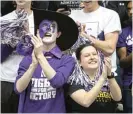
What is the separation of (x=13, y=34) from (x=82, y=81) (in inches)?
20.3

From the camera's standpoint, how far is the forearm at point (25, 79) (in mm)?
2137

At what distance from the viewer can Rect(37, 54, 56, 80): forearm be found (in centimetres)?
212

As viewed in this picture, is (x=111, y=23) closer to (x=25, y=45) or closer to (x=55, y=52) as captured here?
(x=55, y=52)

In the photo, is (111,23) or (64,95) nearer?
(64,95)

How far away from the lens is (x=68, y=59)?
228cm

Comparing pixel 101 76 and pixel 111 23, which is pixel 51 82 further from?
pixel 111 23

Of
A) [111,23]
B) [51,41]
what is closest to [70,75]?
[51,41]

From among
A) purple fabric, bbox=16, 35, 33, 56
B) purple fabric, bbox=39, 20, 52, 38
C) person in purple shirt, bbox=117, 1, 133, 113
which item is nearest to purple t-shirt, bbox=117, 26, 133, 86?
person in purple shirt, bbox=117, 1, 133, 113

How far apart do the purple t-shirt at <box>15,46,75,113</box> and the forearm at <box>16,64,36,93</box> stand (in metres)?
0.06

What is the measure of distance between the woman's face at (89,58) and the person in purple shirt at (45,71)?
0.08 metres

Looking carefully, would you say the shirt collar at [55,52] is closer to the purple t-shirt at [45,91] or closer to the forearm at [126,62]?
the purple t-shirt at [45,91]

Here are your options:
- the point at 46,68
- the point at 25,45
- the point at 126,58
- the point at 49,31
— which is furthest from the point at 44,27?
the point at 126,58

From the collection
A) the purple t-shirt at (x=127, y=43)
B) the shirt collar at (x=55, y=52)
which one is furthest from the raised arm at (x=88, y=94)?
the purple t-shirt at (x=127, y=43)

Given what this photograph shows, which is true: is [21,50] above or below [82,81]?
above
